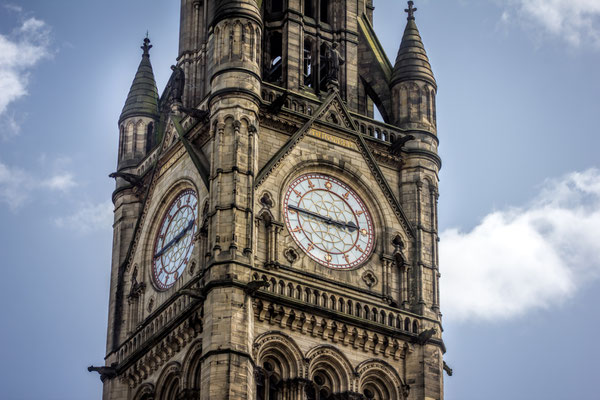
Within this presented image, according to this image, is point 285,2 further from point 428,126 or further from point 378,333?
point 378,333

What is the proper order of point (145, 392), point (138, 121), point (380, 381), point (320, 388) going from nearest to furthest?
point (320, 388)
point (380, 381)
point (145, 392)
point (138, 121)

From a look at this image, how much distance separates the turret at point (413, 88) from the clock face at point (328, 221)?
→ 351cm

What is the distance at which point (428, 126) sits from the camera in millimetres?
56656

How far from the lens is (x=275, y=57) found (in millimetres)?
58188

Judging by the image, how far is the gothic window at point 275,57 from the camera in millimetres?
57344

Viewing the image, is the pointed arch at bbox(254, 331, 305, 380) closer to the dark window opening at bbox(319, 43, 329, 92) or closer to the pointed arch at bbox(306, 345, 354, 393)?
the pointed arch at bbox(306, 345, 354, 393)

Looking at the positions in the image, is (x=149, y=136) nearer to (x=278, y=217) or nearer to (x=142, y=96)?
(x=142, y=96)

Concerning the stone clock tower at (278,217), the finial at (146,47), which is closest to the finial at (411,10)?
the stone clock tower at (278,217)

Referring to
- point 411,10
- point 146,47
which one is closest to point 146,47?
point 146,47

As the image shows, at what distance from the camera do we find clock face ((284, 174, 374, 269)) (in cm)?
5284

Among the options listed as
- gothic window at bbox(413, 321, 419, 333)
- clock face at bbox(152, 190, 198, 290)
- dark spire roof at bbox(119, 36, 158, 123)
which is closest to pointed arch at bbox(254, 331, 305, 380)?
clock face at bbox(152, 190, 198, 290)

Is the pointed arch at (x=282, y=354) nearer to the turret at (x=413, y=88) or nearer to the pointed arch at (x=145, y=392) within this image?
the pointed arch at (x=145, y=392)

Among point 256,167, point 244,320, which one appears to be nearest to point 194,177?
point 256,167

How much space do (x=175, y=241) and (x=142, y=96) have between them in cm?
643
